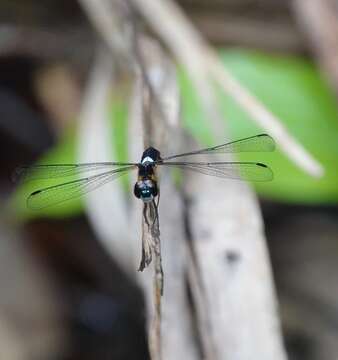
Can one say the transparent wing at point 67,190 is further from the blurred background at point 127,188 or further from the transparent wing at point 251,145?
the transparent wing at point 251,145

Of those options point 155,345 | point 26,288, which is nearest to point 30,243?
point 26,288

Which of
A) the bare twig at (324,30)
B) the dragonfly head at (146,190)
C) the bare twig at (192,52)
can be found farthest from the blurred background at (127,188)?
the dragonfly head at (146,190)

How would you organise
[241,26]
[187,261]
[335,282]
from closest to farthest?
[187,261] < [335,282] < [241,26]

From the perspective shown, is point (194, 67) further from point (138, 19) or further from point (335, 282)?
point (335, 282)

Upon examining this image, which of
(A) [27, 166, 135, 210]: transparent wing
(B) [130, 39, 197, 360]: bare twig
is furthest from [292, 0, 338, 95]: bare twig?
(A) [27, 166, 135, 210]: transparent wing

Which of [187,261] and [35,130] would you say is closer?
[187,261]

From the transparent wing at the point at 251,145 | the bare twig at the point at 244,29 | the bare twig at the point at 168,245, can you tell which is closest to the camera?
the bare twig at the point at 168,245

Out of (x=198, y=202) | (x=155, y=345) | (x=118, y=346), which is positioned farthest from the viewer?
(x=118, y=346)
